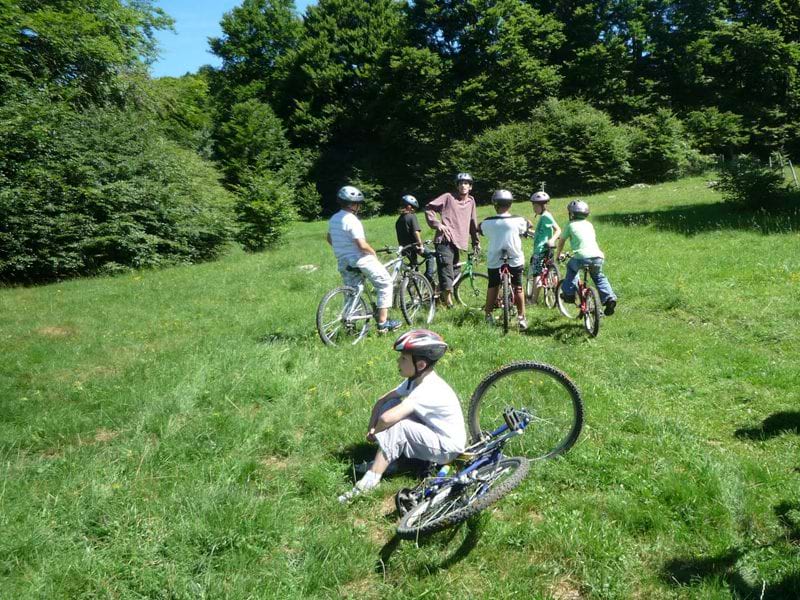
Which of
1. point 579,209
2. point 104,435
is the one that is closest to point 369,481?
point 104,435

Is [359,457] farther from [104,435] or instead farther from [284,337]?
[284,337]

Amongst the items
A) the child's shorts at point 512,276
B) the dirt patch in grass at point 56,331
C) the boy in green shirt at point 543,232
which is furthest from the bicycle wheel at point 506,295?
the dirt patch in grass at point 56,331

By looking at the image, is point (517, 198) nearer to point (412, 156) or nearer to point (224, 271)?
point (412, 156)

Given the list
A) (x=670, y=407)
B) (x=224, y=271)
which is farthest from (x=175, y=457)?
(x=224, y=271)

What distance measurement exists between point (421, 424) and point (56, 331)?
862 centimetres

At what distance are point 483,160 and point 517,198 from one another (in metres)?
3.40

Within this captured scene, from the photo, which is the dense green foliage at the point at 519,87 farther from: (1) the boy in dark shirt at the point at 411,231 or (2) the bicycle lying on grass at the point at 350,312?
(2) the bicycle lying on grass at the point at 350,312

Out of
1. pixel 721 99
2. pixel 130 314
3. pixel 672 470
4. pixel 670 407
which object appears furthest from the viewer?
pixel 721 99

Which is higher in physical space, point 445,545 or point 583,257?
point 583,257

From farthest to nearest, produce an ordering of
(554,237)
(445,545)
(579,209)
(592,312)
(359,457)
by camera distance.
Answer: (554,237) < (579,209) < (592,312) < (359,457) < (445,545)

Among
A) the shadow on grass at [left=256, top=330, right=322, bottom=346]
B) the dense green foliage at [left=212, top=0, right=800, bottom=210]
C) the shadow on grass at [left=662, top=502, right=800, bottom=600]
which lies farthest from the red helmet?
the dense green foliage at [left=212, top=0, right=800, bottom=210]

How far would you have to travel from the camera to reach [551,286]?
936 centimetres

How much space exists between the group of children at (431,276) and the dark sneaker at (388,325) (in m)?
0.01

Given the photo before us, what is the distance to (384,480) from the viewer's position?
14.2 ft
